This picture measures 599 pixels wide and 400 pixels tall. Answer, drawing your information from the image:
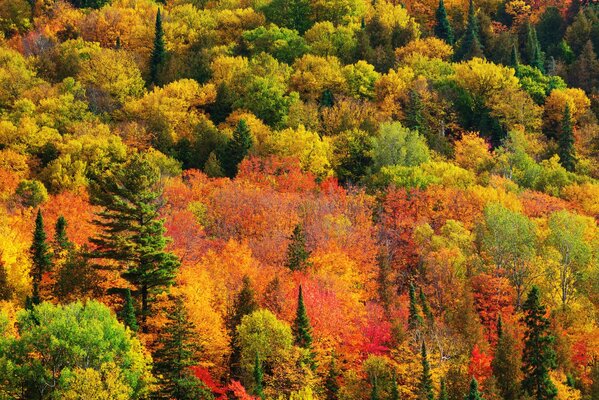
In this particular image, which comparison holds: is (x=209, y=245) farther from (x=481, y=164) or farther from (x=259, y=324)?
(x=481, y=164)

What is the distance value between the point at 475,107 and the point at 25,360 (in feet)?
262

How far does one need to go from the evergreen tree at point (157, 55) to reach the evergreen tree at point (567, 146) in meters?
52.3

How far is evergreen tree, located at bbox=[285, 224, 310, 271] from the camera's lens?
85.7 metres

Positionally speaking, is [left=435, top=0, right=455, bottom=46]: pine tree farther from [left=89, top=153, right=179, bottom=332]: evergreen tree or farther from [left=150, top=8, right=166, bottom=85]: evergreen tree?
[left=89, top=153, right=179, bottom=332]: evergreen tree

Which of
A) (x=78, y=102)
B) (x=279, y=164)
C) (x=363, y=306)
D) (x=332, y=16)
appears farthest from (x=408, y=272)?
(x=332, y=16)

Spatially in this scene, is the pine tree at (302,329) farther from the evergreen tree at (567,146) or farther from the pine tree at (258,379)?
the evergreen tree at (567,146)

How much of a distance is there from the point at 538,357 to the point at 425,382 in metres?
8.88

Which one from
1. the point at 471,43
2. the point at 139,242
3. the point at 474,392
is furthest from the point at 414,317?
the point at 471,43

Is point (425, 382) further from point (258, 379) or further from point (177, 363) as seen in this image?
point (177, 363)

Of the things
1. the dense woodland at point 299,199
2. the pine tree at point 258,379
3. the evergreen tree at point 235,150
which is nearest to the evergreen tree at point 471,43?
the dense woodland at point 299,199

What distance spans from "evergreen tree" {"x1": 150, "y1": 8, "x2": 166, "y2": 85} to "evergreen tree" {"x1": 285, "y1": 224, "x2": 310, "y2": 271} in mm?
55903

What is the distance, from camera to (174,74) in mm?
135500

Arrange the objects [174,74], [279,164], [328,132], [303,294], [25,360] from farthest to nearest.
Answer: [174,74] < [328,132] < [279,164] < [303,294] < [25,360]

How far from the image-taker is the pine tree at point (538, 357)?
69688mm
